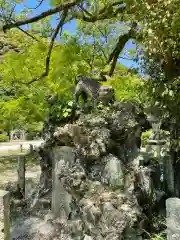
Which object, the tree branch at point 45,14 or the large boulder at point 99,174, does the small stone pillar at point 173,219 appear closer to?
the large boulder at point 99,174

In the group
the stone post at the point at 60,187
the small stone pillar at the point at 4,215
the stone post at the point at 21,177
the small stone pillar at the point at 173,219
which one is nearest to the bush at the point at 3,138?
the stone post at the point at 21,177

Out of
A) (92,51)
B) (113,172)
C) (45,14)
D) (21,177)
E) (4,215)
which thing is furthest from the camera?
(92,51)

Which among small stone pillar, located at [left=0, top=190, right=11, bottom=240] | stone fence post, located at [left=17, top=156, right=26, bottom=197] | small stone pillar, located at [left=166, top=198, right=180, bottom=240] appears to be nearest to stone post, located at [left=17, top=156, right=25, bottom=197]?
stone fence post, located at [left=17, top=156, right=26, bottom=197]

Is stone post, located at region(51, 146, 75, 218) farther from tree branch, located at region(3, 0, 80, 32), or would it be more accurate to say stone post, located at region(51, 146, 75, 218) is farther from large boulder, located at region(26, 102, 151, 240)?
tree branch, located at region(3, 0, 80, 32)

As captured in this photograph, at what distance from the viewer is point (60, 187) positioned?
21.7 feet

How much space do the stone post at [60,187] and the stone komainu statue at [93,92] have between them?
1207 mm

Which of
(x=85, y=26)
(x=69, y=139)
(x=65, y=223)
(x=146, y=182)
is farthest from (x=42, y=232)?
(x=85, y=26)

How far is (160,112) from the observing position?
677cm

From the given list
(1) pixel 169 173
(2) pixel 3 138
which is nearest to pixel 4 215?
(1) pixel 169 173

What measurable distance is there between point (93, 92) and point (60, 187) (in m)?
2.21

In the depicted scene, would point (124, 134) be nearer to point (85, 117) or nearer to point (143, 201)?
point (85, 117)

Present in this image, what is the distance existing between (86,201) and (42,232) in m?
1.38

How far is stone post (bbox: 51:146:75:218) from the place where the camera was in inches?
255

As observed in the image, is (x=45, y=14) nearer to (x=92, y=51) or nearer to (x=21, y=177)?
(x=21, y=177)
